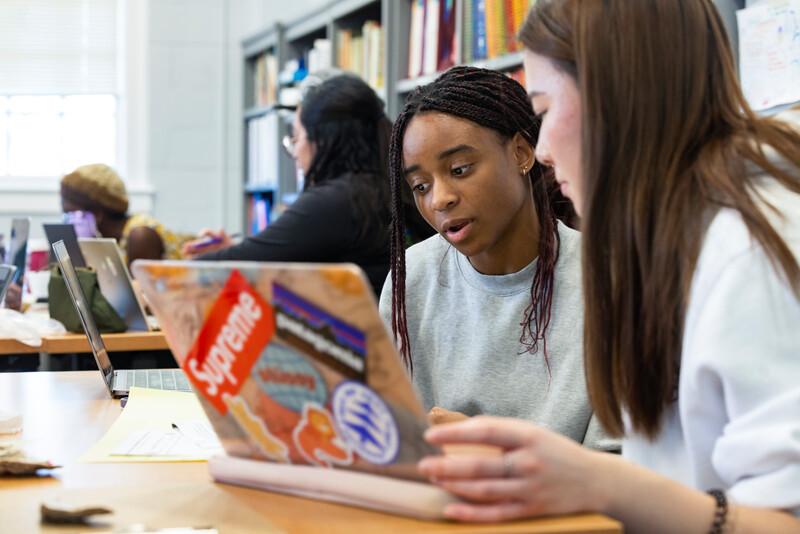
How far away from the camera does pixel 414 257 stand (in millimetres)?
1613

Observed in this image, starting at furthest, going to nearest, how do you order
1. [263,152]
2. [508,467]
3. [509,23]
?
[263,152], [509,23], [508,467]

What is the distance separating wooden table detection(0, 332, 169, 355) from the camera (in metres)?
2.33

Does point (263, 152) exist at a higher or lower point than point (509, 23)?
lower

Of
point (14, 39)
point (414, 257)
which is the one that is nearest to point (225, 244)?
point (414, 257)

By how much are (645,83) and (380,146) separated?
6.28 ft

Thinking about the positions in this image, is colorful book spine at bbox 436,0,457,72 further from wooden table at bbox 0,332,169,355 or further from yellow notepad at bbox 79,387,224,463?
yellow notepad at bbox 79,387,224,463

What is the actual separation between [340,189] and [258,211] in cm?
264

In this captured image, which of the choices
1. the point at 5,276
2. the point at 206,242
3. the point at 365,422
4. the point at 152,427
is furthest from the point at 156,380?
the point at 206,242

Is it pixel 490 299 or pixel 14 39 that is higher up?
pixel 14 39

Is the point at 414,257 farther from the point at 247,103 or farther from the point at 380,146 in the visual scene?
the point at 247,103

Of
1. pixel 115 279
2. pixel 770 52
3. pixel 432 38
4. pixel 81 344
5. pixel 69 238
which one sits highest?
pixel 432 38

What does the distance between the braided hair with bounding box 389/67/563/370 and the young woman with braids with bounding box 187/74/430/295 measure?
3.68ft

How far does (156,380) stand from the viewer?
5.68ft

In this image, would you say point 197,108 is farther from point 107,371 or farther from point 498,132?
point 498,132
